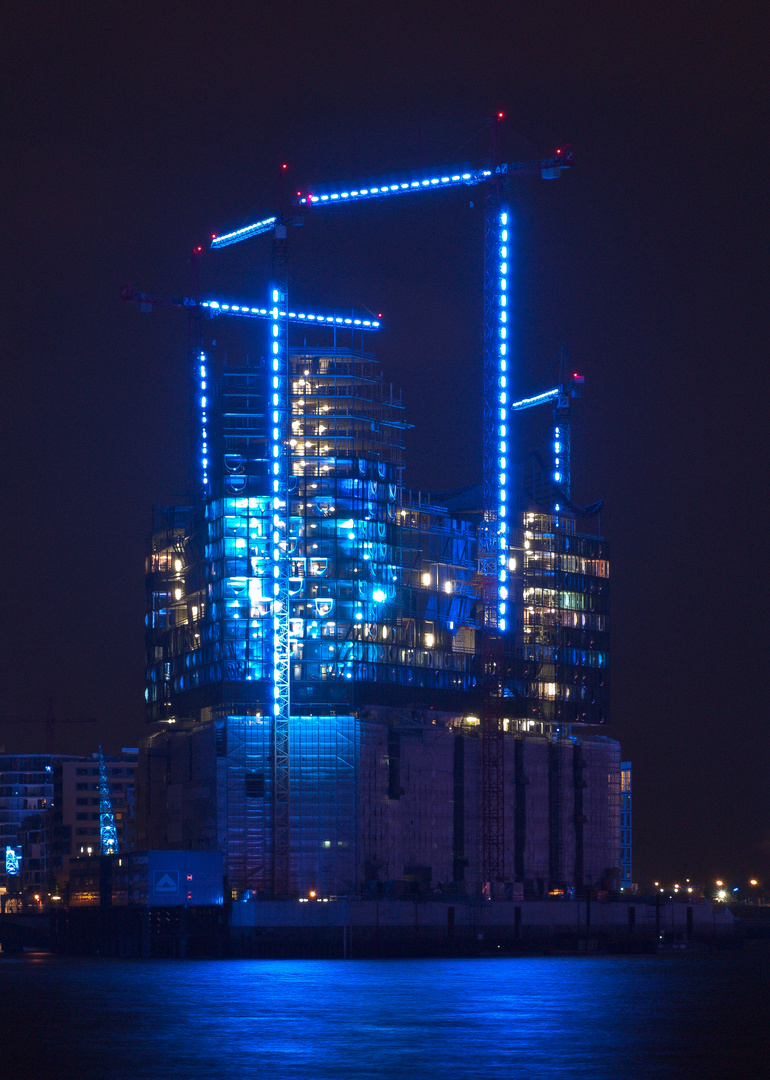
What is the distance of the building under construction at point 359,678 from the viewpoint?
165625mm

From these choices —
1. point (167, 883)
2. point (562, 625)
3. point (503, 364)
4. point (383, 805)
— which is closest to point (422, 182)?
point (503, 364)

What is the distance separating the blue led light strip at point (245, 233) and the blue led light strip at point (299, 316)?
26.2 feet

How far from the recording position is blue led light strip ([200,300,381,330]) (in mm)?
187875

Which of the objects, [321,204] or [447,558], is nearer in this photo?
[321,204]

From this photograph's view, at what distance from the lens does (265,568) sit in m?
168

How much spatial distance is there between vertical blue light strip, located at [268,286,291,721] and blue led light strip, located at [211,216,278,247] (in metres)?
11.4

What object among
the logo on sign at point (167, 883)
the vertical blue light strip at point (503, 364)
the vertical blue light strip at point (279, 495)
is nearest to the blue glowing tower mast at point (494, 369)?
the vertical blue light strip at point (503, 364)

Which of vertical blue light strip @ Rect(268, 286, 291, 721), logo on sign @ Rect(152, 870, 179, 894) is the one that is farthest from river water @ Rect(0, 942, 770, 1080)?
vertical blue light strip @ Rect(268, 286, 291, 721)

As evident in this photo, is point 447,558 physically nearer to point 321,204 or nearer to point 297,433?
point 297,433

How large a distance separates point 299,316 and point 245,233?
1238cm

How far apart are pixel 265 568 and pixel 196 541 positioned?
13033 millimetres

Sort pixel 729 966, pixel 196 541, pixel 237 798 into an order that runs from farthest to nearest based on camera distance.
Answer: pixel 196 541 < pixel 237 798 < pixel 729 966

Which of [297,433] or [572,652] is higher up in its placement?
[297,433]

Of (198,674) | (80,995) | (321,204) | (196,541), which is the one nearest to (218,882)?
(198,674)
